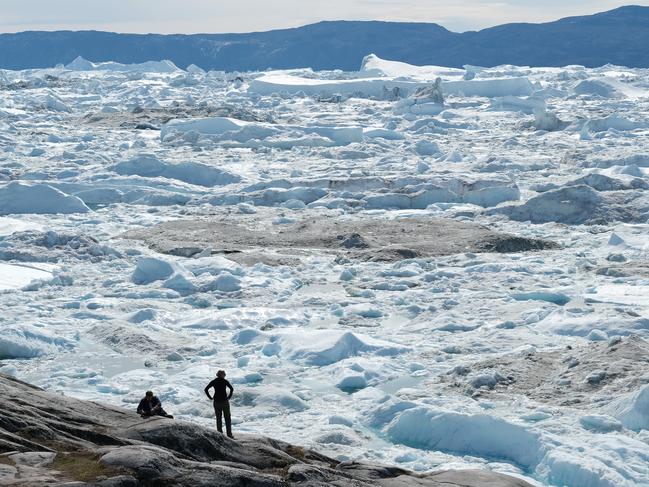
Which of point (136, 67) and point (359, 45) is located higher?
point (359, 45)

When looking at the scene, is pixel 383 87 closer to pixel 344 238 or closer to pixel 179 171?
pixel 179 171

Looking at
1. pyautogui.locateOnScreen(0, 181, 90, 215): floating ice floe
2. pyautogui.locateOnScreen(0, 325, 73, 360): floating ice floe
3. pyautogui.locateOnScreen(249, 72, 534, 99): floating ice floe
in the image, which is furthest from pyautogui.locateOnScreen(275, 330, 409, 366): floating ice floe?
pyautogui.locateOnScreen(249, 72, 534, 99): floating ice floe

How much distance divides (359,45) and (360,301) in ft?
252

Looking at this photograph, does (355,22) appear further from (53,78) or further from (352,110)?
(352,110)

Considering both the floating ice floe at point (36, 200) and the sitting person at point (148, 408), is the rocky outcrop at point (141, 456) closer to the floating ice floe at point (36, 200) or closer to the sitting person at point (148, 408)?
the sitting person at point (148, 408)

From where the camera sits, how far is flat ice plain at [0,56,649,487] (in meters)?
8.49

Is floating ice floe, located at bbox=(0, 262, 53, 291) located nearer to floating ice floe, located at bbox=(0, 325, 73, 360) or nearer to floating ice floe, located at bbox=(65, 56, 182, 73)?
floating ice floe, located at bbox=(0, 325, 73, 360)

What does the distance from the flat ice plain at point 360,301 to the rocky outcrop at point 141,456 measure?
118 cm

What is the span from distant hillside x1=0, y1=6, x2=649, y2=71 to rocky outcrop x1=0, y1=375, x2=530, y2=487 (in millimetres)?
71960

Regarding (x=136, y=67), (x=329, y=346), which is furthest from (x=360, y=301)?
(x=136, y=67)

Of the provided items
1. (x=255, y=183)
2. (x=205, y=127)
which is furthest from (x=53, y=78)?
(x=255, y=183)

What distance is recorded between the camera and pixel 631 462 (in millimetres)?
7648

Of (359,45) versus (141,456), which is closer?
(141,456)

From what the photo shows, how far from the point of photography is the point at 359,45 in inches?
3447
